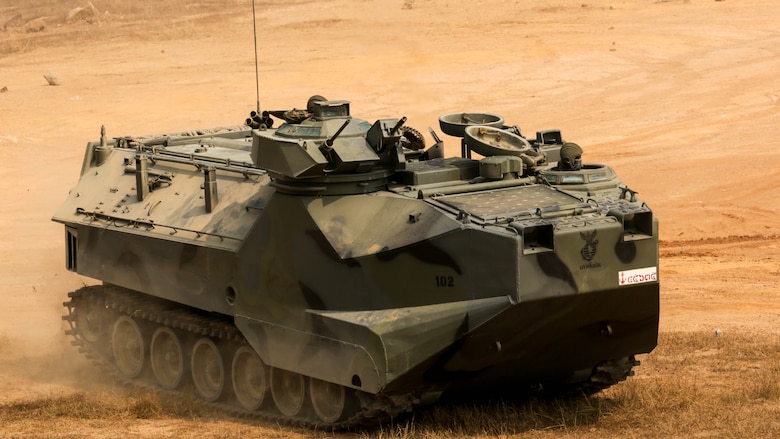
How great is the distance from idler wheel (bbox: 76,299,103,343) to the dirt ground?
A: 486mm

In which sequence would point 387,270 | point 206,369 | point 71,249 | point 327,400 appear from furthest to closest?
point 71,249 → point 206,369 → point 327,400 → point 387,270

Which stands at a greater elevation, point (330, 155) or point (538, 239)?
point (330, 155)

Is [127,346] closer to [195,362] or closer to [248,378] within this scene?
[195,362]

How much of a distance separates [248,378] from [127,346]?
7.91 ft

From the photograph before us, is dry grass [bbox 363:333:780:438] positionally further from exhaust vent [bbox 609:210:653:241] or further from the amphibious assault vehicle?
exhaust vent [bbox 609:210:653:241]

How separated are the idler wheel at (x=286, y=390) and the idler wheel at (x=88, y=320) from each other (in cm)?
345

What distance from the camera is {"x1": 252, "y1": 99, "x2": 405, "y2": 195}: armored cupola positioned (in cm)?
1286

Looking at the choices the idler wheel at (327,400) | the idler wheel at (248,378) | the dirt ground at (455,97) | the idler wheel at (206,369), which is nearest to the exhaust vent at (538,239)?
the idler wheel at (327,400)

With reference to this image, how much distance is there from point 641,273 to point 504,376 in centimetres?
150

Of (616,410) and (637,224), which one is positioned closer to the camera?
(637,224)

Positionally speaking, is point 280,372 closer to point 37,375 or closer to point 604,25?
point 37,375

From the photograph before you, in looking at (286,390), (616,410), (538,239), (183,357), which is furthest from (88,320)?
(538,239)

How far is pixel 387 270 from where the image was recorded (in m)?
12.4

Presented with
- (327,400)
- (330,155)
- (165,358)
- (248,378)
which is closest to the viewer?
(330,155)
